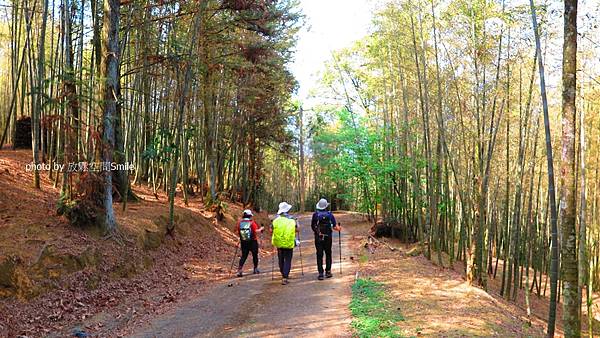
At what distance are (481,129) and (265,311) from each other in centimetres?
766

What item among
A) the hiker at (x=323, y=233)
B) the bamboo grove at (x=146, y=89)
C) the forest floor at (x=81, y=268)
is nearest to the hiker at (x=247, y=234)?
the forest floor at (x=81, y=268)

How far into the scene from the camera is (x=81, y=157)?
720cm

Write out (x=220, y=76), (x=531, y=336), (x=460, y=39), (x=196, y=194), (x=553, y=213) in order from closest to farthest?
(x=553, y=213) < (x=531, y=336) < (x=460, y=39) < (x=220, y=76) < (x=196, y=194)

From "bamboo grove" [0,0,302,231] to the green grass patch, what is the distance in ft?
14.4

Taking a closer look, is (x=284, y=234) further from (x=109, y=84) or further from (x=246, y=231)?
(x=109, y=84)

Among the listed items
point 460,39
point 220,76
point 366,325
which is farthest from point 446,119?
point 366,325

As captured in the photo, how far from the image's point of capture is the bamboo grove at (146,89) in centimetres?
742

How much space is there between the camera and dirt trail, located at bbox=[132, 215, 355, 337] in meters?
4.95

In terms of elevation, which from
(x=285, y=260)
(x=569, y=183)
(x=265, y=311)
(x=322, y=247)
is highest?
(x=569, y=183)

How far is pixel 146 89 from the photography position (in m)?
12.6

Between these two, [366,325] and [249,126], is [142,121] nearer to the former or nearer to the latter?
[249,126]

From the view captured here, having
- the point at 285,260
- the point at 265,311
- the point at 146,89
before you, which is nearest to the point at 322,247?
the point at 285,260

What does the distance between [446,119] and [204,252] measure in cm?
818

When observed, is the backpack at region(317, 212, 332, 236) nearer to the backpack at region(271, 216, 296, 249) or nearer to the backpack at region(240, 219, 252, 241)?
the backpack at region(271, 216, 296, 249)
